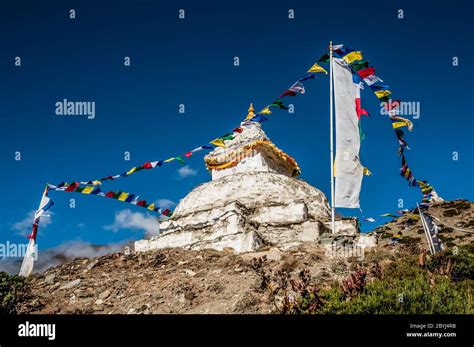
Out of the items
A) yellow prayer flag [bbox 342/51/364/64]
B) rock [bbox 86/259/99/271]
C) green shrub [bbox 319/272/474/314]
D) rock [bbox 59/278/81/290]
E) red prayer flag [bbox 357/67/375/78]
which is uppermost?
yellow prayer flag [bbox 342/51/364/64]

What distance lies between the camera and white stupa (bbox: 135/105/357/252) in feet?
59.2

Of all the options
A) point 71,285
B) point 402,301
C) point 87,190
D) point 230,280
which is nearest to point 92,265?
point 71,285

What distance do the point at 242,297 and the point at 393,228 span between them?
35080 mm

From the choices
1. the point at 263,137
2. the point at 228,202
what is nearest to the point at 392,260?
the point at 228,202

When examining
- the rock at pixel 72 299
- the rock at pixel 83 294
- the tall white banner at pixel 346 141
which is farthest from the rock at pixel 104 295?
the tall white banner at pixel 346 141

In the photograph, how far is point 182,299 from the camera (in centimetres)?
1168

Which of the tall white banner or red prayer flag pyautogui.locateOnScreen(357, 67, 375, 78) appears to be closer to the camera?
the tall white banner

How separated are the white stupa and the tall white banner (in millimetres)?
2790

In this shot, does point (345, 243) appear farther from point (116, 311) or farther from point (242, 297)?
point (116, 311)

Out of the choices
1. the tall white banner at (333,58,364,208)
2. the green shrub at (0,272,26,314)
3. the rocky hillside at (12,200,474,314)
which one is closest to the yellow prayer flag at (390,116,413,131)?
the tall white banner at (333,58,364,208)

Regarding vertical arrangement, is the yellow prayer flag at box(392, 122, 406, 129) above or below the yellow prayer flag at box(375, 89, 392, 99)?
below

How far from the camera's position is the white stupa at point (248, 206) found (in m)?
18.0

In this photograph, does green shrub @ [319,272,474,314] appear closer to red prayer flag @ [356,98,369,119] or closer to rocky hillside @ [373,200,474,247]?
red prayer flag @ [356,98,369,119]
